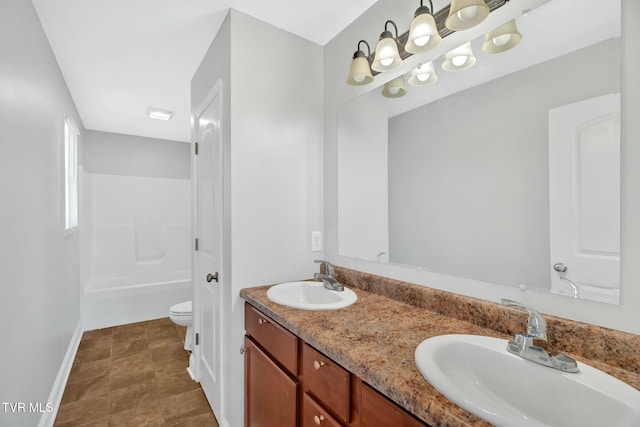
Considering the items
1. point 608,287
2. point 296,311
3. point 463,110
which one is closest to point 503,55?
point 463,110

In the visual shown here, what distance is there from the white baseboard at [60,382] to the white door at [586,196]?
2569 mm

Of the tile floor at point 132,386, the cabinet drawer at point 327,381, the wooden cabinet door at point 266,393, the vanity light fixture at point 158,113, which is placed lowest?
the tile floor at point 132,386

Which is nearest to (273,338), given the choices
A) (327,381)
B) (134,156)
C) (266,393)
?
(266,393)

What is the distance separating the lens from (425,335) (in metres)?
0.97

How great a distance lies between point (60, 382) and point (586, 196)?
311cm

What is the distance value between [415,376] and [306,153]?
4.56ft

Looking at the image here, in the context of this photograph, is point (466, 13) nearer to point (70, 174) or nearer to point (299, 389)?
point (299, 389)

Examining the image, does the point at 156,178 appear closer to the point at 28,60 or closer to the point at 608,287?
the point at 28,60

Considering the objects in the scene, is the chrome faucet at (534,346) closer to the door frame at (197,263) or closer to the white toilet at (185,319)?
the door frame at (197,263)

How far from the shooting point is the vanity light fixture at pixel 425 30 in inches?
45.5

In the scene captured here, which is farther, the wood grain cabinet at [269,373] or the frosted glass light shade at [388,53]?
the frosted glass light shade at [388,53]

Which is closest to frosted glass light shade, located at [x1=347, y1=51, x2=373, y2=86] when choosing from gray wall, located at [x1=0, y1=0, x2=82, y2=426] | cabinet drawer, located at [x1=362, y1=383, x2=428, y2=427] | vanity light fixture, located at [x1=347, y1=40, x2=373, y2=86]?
vanity light fixture, located at [x1=347, y1=40, x2=373, y2=86]

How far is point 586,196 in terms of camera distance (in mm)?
861

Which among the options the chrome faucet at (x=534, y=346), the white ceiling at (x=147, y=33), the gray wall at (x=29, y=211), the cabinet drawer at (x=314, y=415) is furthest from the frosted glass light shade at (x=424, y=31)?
the gray wall at (x=29, y=211)
